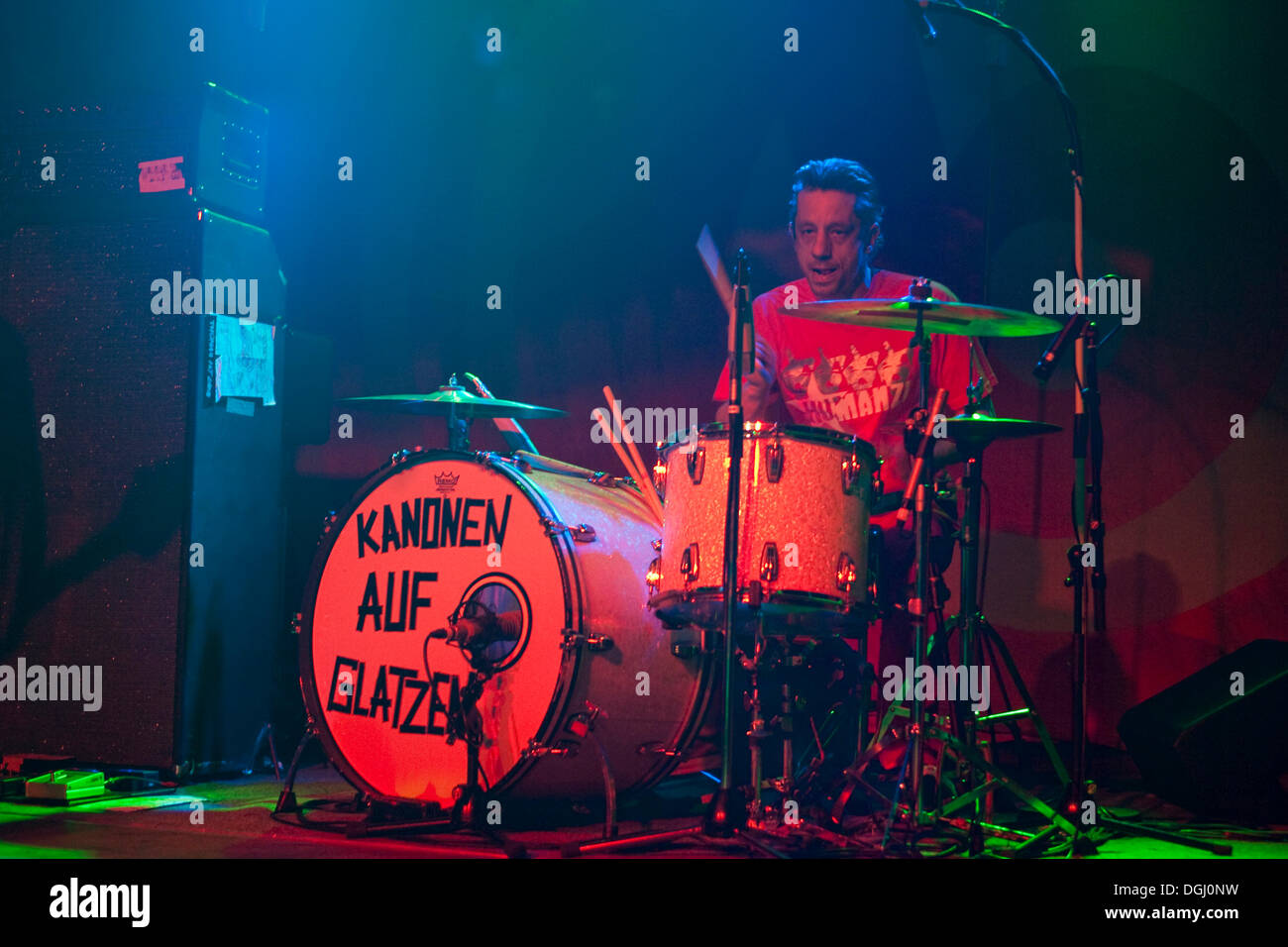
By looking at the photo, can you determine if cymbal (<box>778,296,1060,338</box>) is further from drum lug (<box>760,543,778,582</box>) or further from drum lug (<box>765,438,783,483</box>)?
drum lug (<box>760,543,778,582</box>)

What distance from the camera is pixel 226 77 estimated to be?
16.7 ft

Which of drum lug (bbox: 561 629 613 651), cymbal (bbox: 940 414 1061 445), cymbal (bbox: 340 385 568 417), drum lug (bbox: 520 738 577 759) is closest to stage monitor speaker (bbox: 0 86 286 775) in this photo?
cymbal (bbox: 340 385 568 417)

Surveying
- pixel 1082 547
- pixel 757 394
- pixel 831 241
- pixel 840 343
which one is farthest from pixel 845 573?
pixel 831 241

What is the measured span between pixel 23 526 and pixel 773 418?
2998 mm

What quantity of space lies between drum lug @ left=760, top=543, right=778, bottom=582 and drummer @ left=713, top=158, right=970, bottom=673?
4.00 feet

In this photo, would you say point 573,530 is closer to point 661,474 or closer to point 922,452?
point 661,474

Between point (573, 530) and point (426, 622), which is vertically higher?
point (573, 530)

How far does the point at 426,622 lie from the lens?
12.7 ft

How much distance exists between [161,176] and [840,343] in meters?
2.73

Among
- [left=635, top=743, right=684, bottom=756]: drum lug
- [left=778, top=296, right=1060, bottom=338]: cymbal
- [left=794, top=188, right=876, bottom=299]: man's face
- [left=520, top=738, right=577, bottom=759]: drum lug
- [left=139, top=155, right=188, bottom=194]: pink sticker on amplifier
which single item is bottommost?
[left=635, top=743, right=684, bottom=756]: drum lug

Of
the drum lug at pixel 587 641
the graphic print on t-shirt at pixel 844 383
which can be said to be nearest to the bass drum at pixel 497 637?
the drum lug at pixel 587 641

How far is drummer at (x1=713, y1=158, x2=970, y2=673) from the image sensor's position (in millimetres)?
4582
